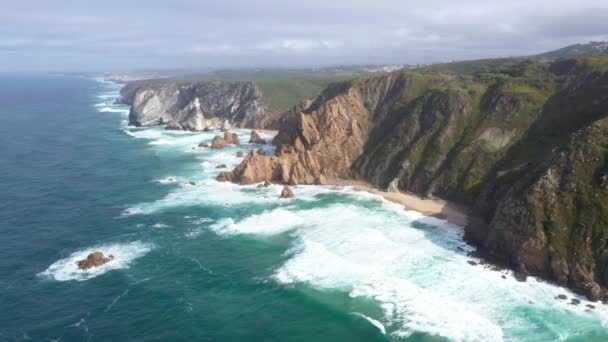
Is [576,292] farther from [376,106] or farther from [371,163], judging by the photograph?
[376,106]

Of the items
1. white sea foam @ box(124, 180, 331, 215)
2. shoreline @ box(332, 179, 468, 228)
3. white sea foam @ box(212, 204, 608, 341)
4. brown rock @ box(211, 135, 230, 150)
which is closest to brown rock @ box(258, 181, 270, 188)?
white sea foam @ box(124, 180, 331, 215)

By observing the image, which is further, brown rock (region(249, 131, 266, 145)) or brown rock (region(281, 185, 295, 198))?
brown rock (region(249, 131, 266, 145))

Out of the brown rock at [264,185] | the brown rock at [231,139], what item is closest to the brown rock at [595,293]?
the brown rock at [264,185]

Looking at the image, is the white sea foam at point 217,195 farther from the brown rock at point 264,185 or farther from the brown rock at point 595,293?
the brown rock at point 595,293

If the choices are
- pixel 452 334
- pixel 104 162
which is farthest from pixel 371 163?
pixel 104 162

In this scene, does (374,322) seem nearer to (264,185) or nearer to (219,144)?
(264,185)

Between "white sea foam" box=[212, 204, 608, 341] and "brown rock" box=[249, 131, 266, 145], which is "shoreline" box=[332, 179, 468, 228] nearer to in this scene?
"white sea foam" box=[212, 204, 608, 341]
